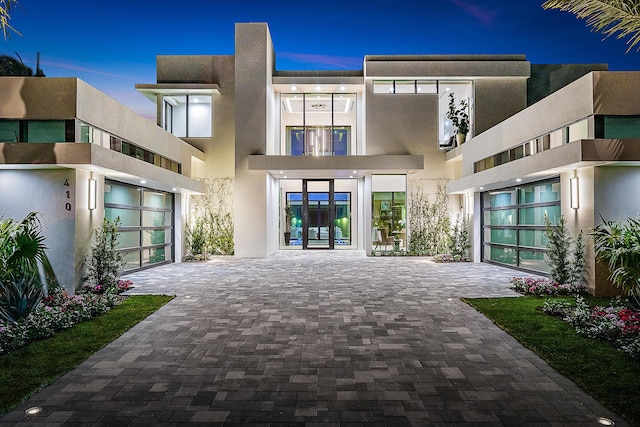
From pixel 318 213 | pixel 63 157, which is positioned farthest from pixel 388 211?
pixel 63 157

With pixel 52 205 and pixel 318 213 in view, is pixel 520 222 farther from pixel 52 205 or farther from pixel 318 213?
pixel 52 205

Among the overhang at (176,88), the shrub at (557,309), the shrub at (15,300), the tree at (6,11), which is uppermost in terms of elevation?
the overhang at (176,88)

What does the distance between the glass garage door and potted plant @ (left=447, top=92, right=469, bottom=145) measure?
1184 cm

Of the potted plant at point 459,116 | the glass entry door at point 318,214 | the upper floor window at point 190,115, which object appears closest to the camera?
the potted plant at point 459,116

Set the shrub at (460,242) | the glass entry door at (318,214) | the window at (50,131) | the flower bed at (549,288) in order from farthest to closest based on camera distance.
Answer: the glass entry door at (318,214)
the shrub at (460,242)
the flower bed at (549,288)
the window at (50,131)

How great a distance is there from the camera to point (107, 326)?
6082 mm

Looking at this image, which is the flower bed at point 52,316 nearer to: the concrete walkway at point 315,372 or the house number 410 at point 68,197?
the concrete walkway at point 315,372

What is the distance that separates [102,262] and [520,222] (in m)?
11.4

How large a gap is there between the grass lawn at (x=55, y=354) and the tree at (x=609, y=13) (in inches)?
269

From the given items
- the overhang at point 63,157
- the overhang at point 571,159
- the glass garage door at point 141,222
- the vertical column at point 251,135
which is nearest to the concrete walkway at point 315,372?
the overhang at point 63,157

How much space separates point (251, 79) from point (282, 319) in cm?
1261

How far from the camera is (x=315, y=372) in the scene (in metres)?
4.25

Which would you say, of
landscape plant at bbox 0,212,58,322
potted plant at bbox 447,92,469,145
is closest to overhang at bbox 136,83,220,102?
potted plant at bbox 447,92,469,145

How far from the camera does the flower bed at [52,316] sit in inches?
205
